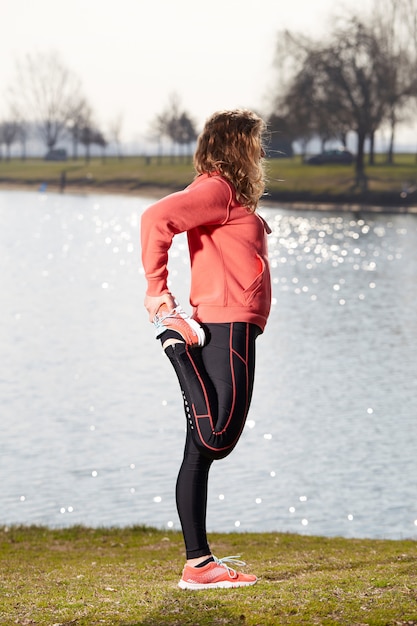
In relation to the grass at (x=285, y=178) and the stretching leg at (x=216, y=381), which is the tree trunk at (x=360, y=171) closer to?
the grass at (x=285, y=178)

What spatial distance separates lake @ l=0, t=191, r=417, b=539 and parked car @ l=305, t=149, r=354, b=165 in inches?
1982

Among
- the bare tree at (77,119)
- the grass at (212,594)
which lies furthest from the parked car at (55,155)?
the grass at (212,594)

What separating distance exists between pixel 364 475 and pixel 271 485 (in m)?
1.46

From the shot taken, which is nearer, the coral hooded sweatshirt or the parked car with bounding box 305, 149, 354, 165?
the coral hooded sweatshirt

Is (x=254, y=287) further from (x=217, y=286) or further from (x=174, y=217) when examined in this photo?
(x=174, y=217)

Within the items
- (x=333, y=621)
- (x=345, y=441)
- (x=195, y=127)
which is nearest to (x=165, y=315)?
(x=333, y=621)

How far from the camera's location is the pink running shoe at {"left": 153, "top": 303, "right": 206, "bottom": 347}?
17.8 feet

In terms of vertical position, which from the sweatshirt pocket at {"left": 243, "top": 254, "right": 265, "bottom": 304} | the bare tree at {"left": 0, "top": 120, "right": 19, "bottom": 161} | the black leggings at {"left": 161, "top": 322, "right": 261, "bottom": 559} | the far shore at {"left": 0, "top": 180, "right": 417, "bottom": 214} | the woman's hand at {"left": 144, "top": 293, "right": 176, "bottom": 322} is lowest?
the far shore at {"left": 0, "top": 180, "right": 417, "bottom": 214}

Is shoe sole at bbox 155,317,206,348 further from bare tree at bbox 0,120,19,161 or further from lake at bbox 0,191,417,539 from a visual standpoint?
bare tree at bbox 0,120,19,161

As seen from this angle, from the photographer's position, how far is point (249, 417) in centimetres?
2092

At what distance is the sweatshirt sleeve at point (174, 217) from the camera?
17.6 ft

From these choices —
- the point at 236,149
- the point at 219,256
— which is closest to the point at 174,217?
the point at 219,256

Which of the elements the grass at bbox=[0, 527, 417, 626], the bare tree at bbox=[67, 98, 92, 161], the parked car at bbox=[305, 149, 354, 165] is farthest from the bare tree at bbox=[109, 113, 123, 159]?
the grass at bbox=[0, 527, 417, 626]

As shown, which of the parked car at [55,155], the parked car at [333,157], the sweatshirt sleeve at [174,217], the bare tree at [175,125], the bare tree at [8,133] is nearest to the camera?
the sweatshirt sleeve at [174,217]
